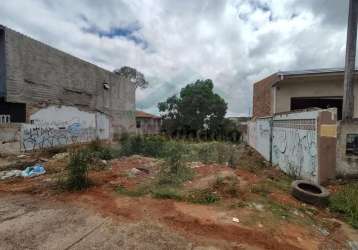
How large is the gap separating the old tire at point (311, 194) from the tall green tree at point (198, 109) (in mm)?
19744

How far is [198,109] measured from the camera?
2656 cm

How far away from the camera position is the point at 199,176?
725cm

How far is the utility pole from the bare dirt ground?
4644 millimetres

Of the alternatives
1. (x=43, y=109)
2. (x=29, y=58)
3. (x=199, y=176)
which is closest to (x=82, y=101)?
(x=43, y=109)

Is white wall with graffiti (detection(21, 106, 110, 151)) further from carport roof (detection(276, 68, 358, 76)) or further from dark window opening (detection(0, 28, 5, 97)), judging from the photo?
carport roof (detection(276, 68, 358, 76))

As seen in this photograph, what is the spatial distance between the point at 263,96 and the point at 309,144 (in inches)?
346

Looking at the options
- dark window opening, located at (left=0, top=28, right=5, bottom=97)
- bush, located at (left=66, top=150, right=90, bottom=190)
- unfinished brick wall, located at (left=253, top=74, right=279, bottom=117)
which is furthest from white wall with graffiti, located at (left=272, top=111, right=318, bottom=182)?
dark window opening, located at (left=0, top=28, right=5, bottom=97)

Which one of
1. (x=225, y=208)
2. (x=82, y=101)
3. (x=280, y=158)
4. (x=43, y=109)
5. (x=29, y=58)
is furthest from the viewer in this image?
(x=82, y=101)

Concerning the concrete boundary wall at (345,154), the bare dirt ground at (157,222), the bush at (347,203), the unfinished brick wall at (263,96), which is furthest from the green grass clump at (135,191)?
the unfinished brick wall at (263,96)

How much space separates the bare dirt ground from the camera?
3507mm

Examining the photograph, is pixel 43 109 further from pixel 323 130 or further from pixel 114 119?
pixel 323 130

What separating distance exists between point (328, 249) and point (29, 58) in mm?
12756

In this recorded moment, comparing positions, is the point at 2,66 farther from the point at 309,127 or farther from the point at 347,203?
the point at 347,203

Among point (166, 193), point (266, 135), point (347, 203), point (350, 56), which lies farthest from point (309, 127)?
point (266, 135)
